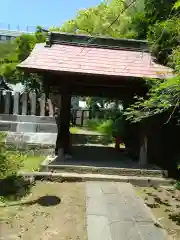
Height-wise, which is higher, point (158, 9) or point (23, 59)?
point (158, 9)

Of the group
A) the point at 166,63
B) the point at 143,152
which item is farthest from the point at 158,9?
the point at 143,152

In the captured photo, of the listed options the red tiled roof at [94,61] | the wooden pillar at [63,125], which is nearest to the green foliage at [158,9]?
the red tiled roof at [94,61]

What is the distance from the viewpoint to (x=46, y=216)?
4637mm

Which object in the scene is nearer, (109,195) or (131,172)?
(109,195)

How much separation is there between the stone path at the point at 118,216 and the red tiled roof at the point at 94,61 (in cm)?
320

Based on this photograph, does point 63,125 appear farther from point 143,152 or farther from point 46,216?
point 46,216

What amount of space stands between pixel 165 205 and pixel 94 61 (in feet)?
15.1

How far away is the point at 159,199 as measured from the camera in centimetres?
606

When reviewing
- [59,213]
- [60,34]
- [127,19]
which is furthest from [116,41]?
[127,19]

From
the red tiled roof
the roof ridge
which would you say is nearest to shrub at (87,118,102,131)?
the roof ridge

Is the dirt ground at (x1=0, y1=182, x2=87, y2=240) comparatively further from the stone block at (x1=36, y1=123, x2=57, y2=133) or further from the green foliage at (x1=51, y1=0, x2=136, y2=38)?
the green foliage at (x1=51, y1=0, x2=136, y2=38)

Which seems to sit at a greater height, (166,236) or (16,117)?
(16,117)

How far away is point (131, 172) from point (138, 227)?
11.0 feet

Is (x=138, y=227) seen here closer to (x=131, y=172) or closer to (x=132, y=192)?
(x=132, y=192)
